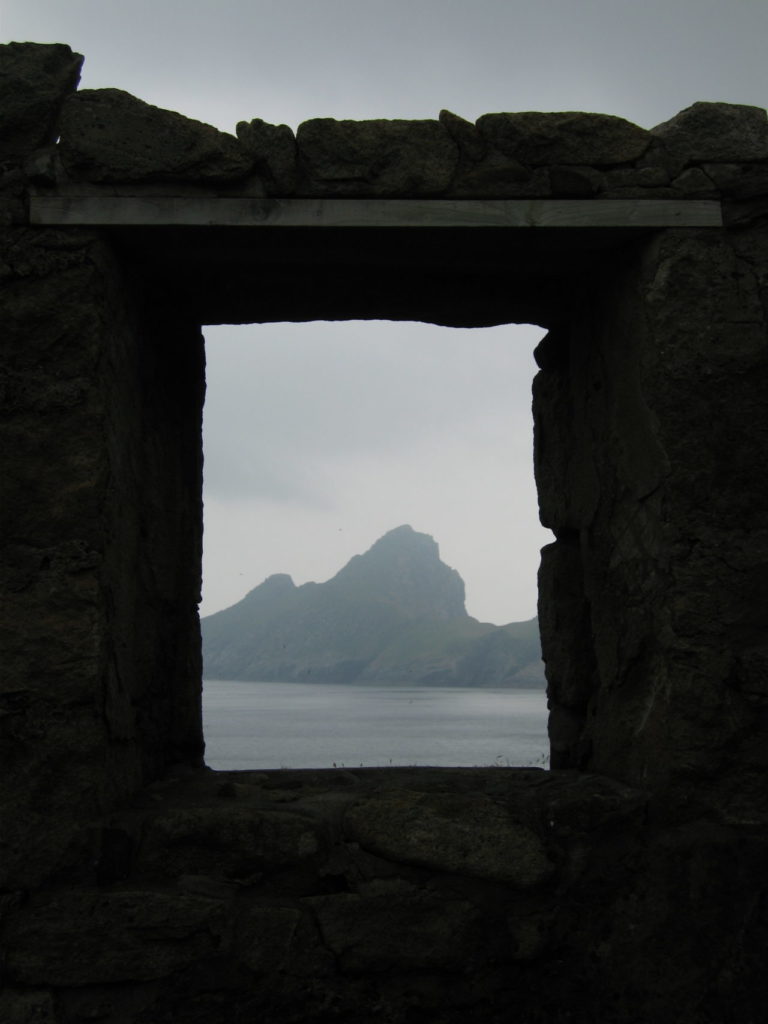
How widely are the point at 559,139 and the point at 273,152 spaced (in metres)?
0.74

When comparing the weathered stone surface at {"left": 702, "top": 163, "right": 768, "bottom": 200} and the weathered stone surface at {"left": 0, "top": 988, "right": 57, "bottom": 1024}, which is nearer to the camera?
the weathered stone surface at {"left": 0, "top": 988, "right": 57, "bottom": 1024}

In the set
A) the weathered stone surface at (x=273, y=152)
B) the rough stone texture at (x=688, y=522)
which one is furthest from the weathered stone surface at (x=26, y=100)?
the rough stone texture at (x=688, y=522)

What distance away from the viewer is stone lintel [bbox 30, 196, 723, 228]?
245 cm

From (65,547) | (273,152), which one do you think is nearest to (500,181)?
(273,152)

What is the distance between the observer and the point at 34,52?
251 centimetres

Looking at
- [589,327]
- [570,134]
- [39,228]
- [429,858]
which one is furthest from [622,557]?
[39,228]

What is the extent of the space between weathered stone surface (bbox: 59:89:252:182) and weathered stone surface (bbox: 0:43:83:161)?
4 cm

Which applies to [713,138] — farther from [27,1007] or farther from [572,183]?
[27,1007]

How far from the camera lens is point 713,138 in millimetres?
2588

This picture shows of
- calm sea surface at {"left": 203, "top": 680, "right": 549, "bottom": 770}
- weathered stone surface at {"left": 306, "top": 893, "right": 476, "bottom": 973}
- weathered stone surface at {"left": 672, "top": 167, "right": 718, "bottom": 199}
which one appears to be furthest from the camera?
calm sea surface at {"left": 203, "top": 680, "right": 549, "bottom": 770}

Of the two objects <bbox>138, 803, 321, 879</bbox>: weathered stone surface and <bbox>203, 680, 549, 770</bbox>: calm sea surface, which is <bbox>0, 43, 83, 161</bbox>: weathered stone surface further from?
<bbox>203, 680, 549, 770</bbox>: calm sea surface

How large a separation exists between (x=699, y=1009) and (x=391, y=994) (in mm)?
739

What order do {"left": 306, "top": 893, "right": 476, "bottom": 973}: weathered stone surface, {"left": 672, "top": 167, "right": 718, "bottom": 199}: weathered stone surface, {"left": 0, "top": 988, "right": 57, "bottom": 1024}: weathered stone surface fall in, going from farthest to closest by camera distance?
{"left": 672, "top": 167, "right": 718, "bottom": 199}: weathered stone surface < {"left": 306, "top": 893, "right": 476, "bottom": 973}: weathered stone surface < {"left": 0, "top": 988, "right": 57, "bottom": 1024}: weathered stone surface

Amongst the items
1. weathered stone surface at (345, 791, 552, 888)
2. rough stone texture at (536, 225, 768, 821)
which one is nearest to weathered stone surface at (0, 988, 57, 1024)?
weathered stone surface at (345, 791, 552, 888)
